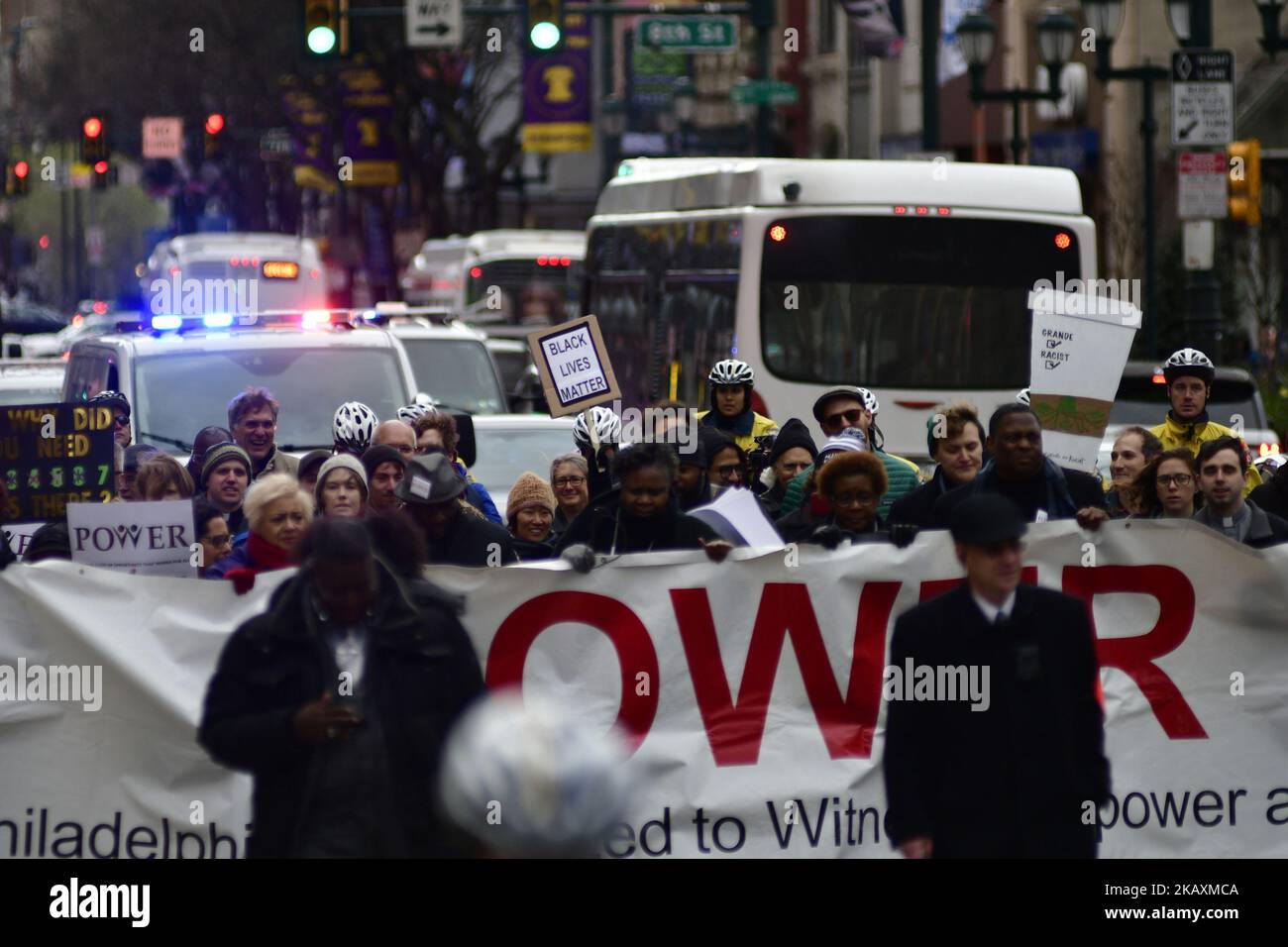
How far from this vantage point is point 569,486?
9719 mm

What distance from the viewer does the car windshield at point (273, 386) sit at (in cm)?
1275

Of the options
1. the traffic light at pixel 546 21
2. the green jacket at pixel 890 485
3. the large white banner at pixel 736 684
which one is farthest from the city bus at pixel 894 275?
the large white banner at pixel 736 684

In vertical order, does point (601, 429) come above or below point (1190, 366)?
below

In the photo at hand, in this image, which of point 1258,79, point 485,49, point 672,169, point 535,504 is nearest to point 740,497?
point 535,504

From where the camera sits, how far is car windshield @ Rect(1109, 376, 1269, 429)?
15.2 metres

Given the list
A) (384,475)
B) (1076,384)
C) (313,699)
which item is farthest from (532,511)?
(313,699)

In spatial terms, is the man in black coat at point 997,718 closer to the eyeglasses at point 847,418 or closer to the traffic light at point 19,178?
the eyeglasses at point 847,418

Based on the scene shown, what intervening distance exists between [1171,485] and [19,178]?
141 ft

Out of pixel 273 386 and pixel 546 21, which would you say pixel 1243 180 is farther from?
pixel 273 386

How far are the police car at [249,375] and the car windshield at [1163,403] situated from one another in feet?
15.5

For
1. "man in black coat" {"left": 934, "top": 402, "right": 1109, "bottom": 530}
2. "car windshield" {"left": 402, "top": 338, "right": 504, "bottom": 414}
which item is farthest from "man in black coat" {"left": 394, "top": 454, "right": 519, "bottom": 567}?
"car windshield" {"left": 402, "top": 338, "right": 504, "bottom": 414}

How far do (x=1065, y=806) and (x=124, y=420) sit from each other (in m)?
6.37

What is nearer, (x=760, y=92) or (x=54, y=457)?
(x=54, y=457)
